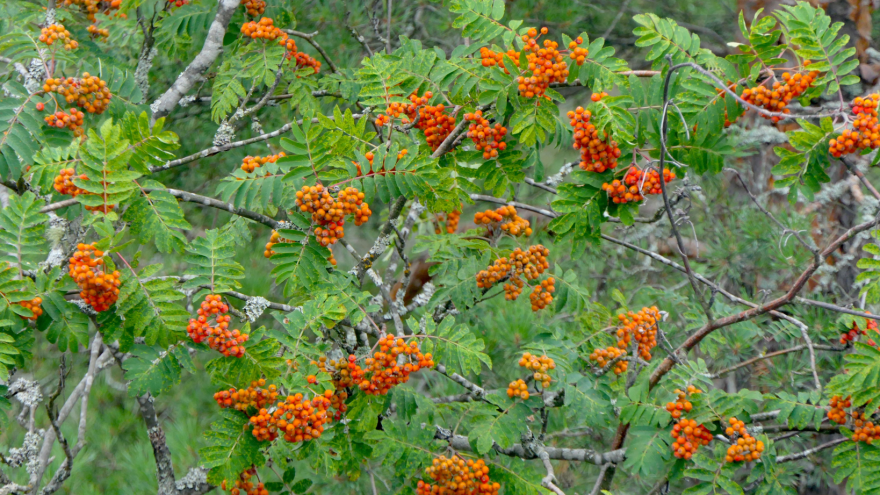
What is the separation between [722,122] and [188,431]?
123 inches

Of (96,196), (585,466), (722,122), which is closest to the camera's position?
(96,196)

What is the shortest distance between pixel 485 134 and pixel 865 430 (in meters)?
1.40

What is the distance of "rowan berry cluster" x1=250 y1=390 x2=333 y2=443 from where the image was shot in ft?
5.95

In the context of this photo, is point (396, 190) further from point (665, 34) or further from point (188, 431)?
Result: point (188, 431)

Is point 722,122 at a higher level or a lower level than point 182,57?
higher

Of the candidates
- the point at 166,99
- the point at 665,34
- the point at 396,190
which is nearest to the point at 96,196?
the point at 396,190

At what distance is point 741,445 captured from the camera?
2010mm

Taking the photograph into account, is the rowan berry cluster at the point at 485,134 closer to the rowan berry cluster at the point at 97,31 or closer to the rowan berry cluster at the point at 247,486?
the rowan berry cluster at the point at 247,486

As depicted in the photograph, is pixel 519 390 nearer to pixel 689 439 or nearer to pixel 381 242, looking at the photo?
pixel 689 439

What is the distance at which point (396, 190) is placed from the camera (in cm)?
202

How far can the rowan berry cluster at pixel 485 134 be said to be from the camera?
214cm

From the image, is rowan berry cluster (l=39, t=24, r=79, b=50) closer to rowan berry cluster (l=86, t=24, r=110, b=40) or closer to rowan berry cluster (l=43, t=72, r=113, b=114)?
rowan berry cluster (l=43, t=72, r=113, b=114)

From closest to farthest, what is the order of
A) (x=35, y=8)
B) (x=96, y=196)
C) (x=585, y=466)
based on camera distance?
(x=96, y=196) → (x=35, y=8) → (x=585, y=466)

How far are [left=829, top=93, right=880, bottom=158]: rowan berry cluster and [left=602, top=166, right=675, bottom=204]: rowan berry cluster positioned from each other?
0.44 meters
